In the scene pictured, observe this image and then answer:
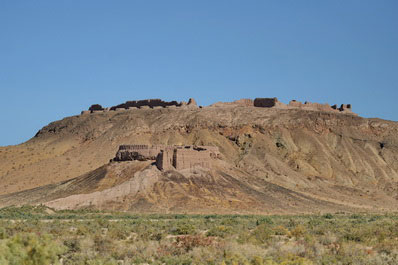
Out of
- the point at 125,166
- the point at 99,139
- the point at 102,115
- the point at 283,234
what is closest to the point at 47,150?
the point at 99,139

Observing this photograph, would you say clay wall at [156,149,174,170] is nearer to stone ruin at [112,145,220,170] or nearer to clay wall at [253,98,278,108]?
stone ruin at [112,145,220,170]

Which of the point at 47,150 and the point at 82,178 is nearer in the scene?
the point at 82,178

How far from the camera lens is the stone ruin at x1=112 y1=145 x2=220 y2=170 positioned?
55.1 meters

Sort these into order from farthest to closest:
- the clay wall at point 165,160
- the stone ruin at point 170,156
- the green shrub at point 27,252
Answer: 1. the stone ruin at point 170,156
2. the clay wall at point 165,160
3. the green shrub at point 27,252

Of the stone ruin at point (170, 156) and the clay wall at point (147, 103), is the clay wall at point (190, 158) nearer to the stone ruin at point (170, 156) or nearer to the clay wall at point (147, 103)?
the stone ruin at point (170, 156)

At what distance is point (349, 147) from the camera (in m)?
80.8

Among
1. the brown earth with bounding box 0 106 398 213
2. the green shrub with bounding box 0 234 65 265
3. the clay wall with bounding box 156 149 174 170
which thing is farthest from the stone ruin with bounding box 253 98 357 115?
the green shrub with bounding box 0 234 65 265

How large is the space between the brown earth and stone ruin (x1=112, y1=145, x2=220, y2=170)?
88 cm

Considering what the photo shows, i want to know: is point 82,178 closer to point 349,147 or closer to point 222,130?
point 222,130

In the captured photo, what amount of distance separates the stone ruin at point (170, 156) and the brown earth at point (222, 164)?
879mm

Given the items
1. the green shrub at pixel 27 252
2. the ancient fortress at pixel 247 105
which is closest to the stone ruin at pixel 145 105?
the ancient fortress at pixel 247 105

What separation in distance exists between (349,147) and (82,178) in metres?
35.9

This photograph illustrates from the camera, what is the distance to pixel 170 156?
2183 inches

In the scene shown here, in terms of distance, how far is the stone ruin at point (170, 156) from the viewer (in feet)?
181
